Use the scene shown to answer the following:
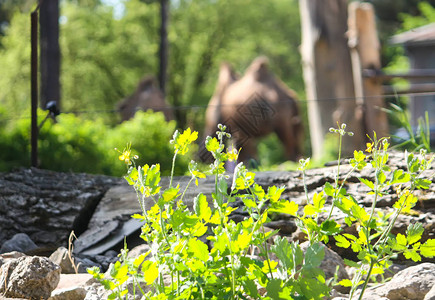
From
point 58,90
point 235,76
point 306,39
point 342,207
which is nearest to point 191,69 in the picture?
point 235,76

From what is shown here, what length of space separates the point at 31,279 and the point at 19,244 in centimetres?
116

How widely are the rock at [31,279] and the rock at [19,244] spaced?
1006 mm

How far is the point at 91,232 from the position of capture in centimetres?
363

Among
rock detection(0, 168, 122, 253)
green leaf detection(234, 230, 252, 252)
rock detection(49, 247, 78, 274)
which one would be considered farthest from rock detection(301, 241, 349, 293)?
rock detection(0, 168, 122, 253)

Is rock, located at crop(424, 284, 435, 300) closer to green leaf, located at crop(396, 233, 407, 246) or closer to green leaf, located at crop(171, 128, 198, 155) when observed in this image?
green leaf, located at crop(396, 233, 407, 246)

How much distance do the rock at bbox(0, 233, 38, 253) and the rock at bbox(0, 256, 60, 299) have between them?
1.01 m

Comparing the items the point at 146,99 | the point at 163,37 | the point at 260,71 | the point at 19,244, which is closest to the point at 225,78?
the point at 260,71

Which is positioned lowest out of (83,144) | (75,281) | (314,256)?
(75,281)

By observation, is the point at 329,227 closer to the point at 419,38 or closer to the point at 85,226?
the point at 85,226

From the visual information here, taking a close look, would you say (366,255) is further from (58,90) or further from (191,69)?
(191,69)

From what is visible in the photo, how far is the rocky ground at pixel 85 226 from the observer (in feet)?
7.59

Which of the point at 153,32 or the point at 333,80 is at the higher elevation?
the point at 153,32

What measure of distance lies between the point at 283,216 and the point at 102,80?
2164cm

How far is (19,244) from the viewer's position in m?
3.38
